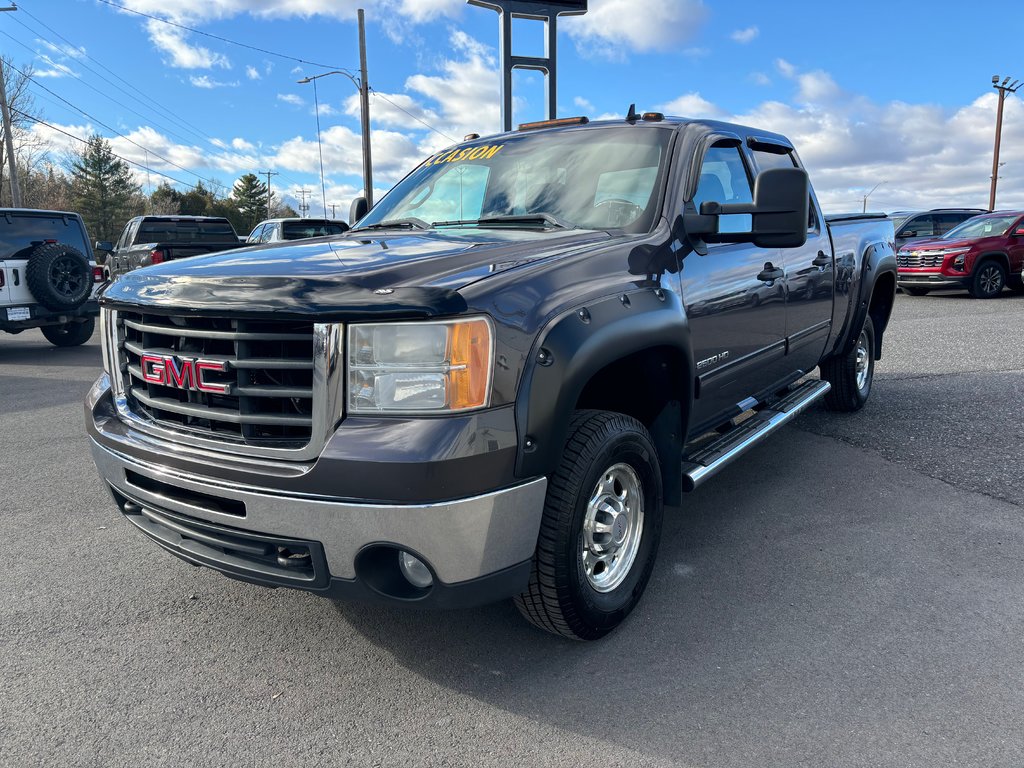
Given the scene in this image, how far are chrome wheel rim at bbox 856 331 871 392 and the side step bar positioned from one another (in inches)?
49.7

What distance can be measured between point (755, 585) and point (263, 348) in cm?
219

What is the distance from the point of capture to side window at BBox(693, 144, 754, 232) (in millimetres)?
3582

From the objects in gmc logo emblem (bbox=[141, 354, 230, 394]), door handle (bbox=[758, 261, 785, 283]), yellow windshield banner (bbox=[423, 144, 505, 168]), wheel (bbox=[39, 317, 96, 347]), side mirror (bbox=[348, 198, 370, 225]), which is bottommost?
wheel (bbox=[39, 317, 96, 347])

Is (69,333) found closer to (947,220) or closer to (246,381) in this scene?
(246,381)

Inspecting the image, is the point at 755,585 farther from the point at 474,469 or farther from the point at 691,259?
the point at 474,469

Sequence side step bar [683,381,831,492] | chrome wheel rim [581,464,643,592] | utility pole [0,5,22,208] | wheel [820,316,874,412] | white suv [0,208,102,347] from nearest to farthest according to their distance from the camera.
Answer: chrome wheel rim [581,464,643,592], side step bar [683,381,831,492], wheel [820,316,874,412], white suv [0,208,102,347], utility pole [0,5,22,208]

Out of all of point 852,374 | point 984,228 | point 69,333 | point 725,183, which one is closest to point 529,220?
point 725,183

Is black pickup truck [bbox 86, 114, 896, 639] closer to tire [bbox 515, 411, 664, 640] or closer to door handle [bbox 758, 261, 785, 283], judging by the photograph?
tire [bbox 515, 411, 664, 640]

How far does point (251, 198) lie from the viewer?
314ft

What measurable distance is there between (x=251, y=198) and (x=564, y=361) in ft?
333

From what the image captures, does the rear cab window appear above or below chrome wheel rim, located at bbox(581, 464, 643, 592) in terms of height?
above

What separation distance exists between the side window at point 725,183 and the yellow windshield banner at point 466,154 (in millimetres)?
1070

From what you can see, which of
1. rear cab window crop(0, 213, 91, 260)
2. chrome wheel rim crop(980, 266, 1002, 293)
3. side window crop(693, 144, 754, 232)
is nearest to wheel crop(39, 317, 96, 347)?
rear cab window crop(0, 213, 91, 260)

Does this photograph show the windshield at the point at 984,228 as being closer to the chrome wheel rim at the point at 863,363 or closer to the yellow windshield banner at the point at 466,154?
the chrome wheel rim at the point at 863,363
